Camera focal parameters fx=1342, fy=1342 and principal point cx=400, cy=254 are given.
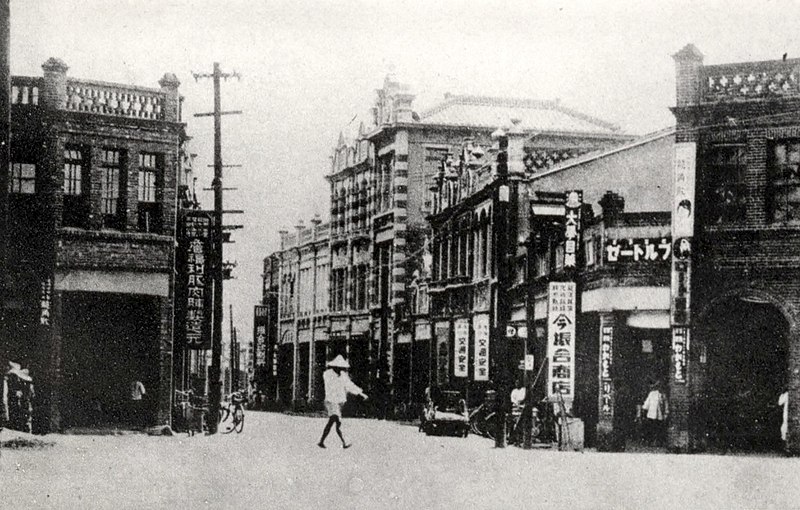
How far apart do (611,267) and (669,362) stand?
2.21 m

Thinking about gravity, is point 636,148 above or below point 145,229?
above

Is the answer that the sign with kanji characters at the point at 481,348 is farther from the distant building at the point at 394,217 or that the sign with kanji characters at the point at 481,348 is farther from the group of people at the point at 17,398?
the group of people at the point at 17,398

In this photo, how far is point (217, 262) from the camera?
758 inches

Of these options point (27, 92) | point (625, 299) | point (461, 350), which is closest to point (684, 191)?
point (625, 299)

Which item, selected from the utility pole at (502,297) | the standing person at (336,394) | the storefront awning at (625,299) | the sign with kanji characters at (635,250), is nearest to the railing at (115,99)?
the standing person at (336,394)

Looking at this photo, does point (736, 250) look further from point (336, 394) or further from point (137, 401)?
point (137, 401)

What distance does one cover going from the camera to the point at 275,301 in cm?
1978

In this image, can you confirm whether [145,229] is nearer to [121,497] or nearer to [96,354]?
[96,354]

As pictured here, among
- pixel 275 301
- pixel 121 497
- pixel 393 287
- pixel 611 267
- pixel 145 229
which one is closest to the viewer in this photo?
pixel 121 497

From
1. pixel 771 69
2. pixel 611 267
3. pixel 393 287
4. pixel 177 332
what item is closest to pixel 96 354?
pixel 177 332

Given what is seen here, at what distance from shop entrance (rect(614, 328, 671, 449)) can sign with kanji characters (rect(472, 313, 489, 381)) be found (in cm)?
479

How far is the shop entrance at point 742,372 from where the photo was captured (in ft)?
66.5

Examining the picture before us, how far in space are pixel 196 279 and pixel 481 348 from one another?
25.0 ft

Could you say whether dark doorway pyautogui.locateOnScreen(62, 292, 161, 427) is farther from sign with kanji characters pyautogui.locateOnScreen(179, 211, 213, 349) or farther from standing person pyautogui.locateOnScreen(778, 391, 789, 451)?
standing person pyautogui.locateOnScreen(778, 391, 789, 451)
